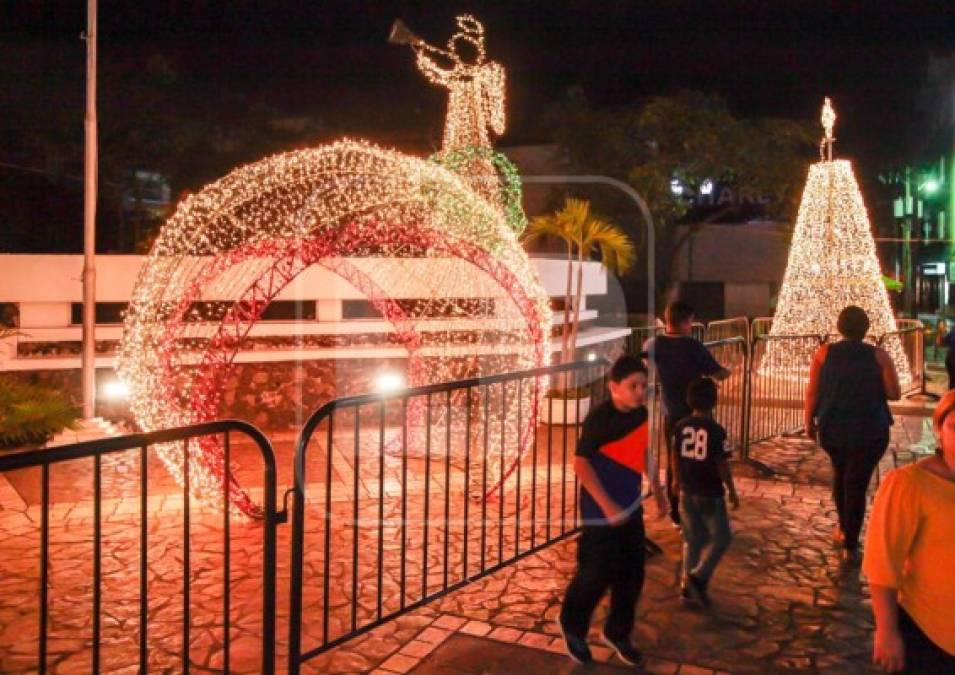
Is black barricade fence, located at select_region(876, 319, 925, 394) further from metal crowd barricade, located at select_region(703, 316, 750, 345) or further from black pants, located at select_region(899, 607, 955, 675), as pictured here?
black pants, located at select_region(899, 607, 955, 675)

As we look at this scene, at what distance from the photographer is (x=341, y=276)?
9.22 meters

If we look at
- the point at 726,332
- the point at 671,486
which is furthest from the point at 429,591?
the point at 726,332

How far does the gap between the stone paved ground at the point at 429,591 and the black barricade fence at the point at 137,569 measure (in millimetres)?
17

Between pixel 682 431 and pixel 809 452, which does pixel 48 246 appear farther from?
pixel 682 431

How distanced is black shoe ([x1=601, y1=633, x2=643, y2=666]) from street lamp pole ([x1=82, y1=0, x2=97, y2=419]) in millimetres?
7495

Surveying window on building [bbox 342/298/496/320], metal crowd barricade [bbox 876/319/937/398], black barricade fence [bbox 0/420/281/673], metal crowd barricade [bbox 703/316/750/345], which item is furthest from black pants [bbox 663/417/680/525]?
metal crowd barricade [bbox 876/319/937/398]

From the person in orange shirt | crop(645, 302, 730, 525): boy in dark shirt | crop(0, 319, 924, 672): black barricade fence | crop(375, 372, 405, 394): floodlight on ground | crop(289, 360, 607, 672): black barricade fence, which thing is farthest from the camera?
crop(375, 372, 405, 394): floodlight on ground

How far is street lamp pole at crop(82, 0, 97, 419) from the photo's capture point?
32.7 ft

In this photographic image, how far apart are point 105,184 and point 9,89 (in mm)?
3307

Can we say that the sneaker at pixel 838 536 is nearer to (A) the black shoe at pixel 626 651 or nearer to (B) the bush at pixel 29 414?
(A) the black shoe at pixel 626 651

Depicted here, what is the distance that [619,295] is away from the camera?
113ft

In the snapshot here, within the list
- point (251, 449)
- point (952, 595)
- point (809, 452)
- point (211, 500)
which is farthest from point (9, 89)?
point (952, 595)

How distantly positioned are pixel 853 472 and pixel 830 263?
10130 millimetres

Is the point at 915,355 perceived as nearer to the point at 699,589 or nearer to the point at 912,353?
the point at 912,353
